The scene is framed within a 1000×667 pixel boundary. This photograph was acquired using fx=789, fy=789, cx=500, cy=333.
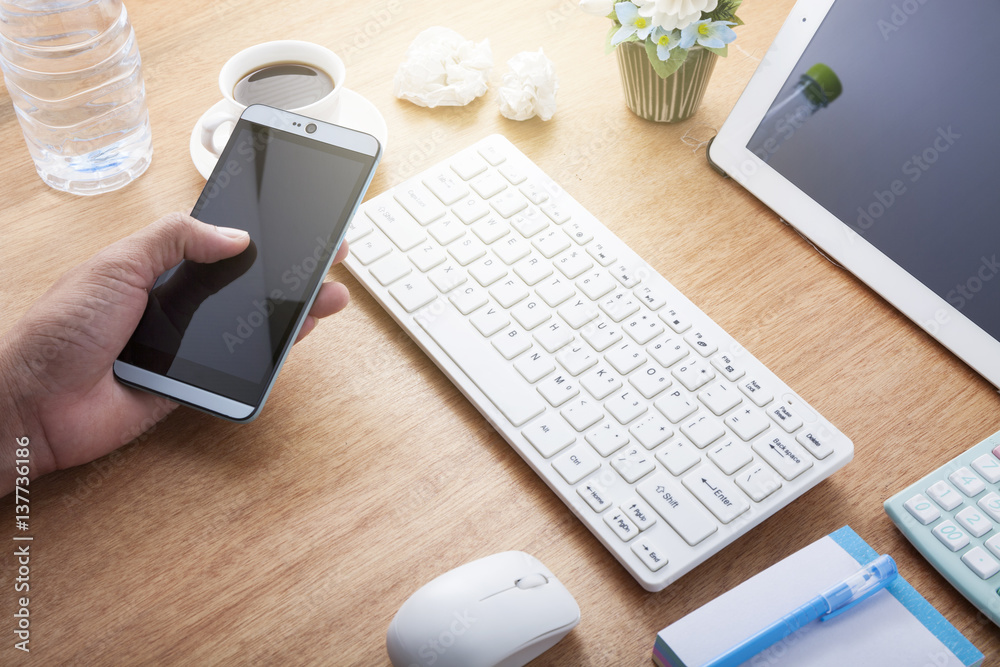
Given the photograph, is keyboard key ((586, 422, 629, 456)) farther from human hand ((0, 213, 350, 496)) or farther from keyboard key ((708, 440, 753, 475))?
human hand ((0, 213, 350, 496))

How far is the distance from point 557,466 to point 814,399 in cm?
27

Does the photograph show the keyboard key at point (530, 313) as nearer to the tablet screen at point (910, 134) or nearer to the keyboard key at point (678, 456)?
the keyboard key at point (678, 456)

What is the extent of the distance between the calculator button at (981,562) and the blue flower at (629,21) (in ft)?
2.02

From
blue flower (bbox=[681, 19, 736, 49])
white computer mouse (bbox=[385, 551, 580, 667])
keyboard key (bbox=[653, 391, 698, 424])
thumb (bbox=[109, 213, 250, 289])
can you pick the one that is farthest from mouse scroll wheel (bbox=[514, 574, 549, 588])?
blue flower (bbox=[681, 19, 736, 49])

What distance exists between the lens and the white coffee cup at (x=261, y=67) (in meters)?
0.86

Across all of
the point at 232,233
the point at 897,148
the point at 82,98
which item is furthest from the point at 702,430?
the point at 82,98

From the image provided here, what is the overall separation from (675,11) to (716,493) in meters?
0.53

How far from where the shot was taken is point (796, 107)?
2.85 ft

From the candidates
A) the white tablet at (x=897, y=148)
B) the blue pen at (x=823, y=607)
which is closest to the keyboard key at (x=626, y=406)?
the blue pen at (x=823, y=607)

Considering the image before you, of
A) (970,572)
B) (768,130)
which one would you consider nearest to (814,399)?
(970,572)

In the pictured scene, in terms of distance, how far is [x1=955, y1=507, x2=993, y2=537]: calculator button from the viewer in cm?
66

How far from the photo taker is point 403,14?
1.12 metres

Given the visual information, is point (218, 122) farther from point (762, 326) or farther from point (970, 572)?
point (970, 572)

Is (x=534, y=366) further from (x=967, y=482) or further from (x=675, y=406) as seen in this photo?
(x=967, y=482)
